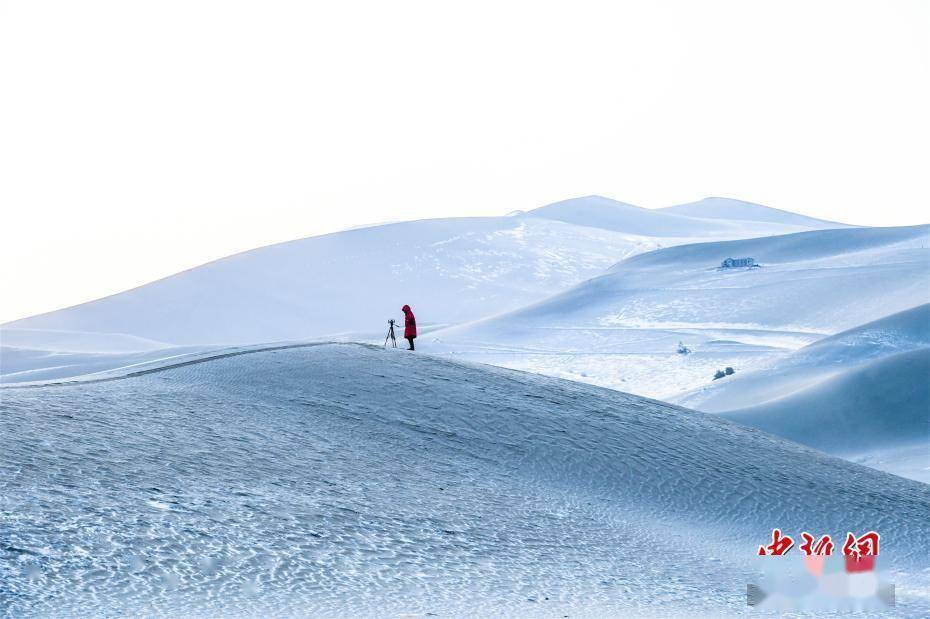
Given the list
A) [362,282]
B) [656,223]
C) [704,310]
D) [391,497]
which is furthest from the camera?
[656,223]

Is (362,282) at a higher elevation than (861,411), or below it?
higher

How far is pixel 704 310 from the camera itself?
257 ft

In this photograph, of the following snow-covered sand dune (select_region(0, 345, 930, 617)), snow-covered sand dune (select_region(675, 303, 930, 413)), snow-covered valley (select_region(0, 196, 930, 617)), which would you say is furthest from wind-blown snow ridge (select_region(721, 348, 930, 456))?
snow-covered sand dune (select_region(0, 345, 930, 617))

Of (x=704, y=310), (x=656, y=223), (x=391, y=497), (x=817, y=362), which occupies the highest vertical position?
(x=656, y=223)

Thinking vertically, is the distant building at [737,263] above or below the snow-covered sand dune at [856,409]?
above

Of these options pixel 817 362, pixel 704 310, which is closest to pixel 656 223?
pixel 704 310

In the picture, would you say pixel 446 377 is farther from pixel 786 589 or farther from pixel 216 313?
pixel 216 313

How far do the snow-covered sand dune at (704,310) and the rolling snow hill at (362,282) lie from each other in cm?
3544

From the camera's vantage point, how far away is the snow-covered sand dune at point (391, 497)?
27.1ft

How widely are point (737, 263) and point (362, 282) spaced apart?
6681cm

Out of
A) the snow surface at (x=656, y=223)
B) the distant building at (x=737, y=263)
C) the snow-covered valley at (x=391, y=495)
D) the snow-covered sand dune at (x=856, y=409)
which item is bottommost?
the snow-covered sand dune at (x=856, y=409)

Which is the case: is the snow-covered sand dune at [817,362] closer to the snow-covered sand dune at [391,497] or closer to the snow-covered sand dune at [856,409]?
the snow-covered sand dune at [856,409]

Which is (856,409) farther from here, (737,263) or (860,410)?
(737,263)

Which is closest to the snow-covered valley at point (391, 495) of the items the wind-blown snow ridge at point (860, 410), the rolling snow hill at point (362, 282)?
the wind-blown snow ridge at point (860, 410)
